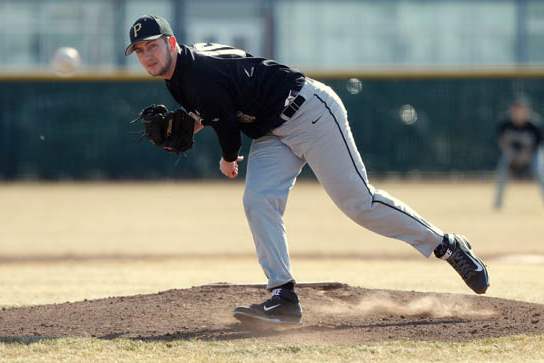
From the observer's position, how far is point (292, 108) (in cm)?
537

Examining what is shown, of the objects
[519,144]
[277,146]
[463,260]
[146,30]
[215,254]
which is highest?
[146,30]

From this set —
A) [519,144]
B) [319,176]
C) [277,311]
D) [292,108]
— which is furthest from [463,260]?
[519,144]

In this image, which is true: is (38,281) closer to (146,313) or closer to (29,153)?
(146,313)

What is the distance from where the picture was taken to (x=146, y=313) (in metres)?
5.69

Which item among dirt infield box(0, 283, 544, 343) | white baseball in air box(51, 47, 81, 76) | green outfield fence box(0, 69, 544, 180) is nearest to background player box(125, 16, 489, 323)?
dirt infield box(0, 283, 544, 343)

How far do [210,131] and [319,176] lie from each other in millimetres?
13181

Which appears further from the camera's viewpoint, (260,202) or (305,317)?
(305,317)

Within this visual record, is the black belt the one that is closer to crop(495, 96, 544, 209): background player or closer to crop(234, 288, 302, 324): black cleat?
crop(234, 288, 302, 324): black cleat

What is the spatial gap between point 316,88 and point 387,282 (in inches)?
91.7

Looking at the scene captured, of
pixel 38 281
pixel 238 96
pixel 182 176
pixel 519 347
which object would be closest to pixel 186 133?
pixel 238 96

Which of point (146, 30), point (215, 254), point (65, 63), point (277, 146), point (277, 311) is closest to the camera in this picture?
point (146, 30)

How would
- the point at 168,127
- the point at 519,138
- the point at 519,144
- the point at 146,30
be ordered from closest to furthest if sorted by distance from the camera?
the point at 146,30
the point at 168,127
the point at 519,138
the point at 519,144

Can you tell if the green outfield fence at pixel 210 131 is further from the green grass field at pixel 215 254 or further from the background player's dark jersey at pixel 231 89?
the background player's dark jersey at pixel 231 89

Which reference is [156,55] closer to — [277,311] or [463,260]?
[277,311]
